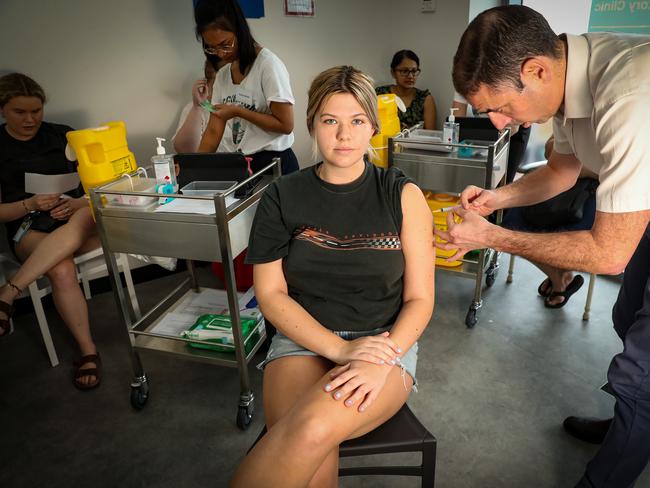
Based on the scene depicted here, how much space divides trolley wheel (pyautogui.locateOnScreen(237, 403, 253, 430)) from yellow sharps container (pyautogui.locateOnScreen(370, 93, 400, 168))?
4.27 feet

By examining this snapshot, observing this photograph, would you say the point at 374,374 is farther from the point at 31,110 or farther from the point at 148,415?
the point at 31,110

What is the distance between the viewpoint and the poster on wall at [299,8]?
3215mm

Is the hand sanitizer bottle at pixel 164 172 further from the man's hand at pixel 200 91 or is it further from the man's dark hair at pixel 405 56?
the man's dark hair at pixel 405 56

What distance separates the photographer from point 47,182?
7.94 ft

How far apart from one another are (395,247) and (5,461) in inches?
66.4

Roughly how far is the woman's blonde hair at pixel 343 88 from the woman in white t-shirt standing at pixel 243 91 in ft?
2.40

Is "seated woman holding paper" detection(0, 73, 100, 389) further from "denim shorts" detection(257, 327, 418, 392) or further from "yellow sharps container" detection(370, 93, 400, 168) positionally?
"yellow sharps container" detection(370, 93, 400, 168)

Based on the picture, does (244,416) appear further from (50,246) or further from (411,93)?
→ (411,93)

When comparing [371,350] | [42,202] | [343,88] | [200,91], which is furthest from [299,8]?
[371,350]

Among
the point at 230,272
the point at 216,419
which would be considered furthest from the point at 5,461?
the point at 230,272

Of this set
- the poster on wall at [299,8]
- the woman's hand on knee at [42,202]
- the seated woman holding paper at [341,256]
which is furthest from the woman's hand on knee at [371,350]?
the poster on wall at [299,8]

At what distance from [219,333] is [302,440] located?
97cm

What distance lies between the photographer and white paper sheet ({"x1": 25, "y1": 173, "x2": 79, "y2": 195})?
2402mm

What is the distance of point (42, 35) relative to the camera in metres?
2.61
